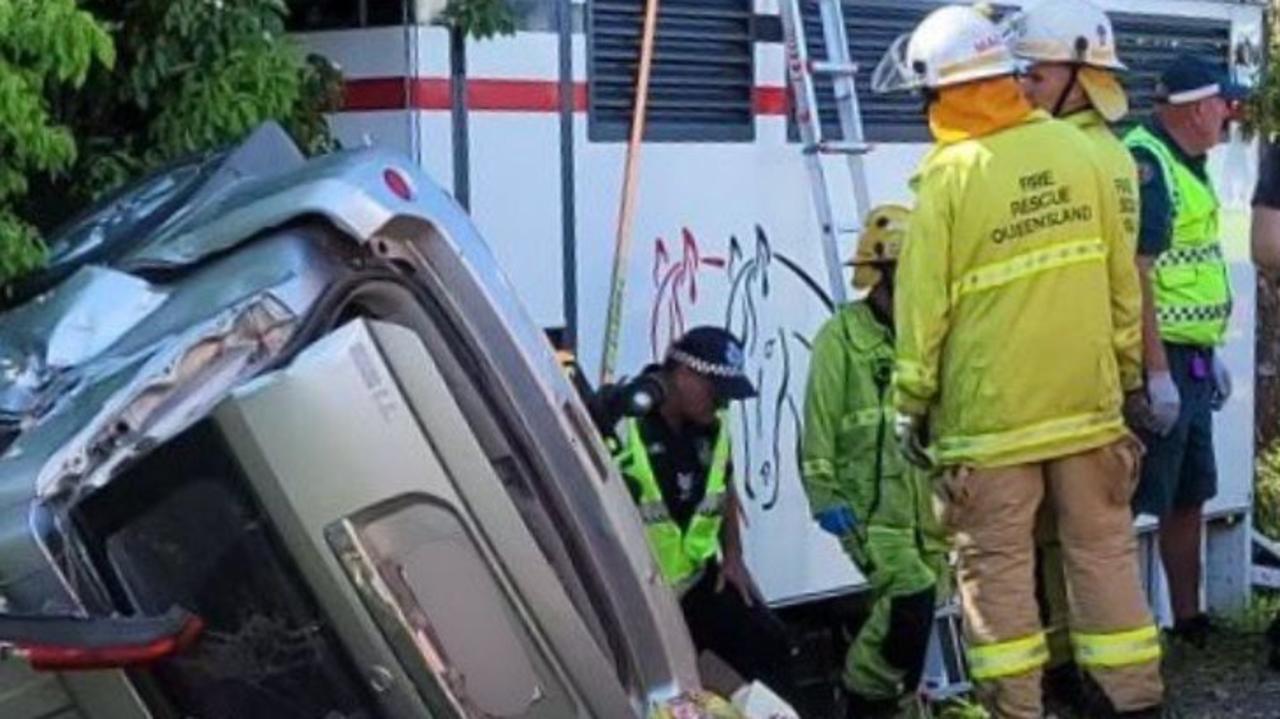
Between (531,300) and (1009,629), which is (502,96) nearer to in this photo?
(531,300)

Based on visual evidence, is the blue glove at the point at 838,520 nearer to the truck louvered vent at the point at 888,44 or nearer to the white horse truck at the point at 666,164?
the white horse truck at the point at 666,164

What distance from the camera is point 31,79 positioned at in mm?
4125

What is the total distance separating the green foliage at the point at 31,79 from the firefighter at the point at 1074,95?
8.60ft

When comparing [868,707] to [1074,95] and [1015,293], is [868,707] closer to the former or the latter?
[1015,293]

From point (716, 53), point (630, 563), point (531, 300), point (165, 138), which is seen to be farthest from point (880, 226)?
point (630, 563)

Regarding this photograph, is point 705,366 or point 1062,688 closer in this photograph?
point 705,366

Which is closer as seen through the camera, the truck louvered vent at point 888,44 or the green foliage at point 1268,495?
the truck louvered vent at point 888,44

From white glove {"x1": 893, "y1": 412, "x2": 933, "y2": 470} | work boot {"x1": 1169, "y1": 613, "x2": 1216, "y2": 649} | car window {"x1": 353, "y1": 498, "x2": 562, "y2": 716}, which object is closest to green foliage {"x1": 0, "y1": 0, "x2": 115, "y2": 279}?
car window {"x1": 353, "y1": 498, "x2": 562, "y2": 716}

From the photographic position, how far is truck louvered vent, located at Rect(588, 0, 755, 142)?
6172mm

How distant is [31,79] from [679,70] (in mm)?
2626

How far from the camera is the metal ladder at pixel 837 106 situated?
6625 mm

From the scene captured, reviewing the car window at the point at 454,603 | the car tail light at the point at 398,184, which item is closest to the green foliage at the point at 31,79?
the car tail light at the point at 398,184

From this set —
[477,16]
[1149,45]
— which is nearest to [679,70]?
[477,16]

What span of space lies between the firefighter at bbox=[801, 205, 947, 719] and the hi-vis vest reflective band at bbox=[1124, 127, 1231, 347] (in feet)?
3.67
